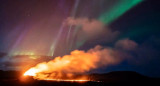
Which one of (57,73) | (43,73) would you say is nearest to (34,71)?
(43,73)

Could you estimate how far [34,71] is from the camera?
141125mm

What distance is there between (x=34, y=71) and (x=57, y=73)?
4229 centimetres

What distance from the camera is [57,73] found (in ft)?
584

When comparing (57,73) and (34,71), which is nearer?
(34,71)

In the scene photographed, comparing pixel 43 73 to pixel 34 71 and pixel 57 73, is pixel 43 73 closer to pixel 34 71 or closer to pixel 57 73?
pixel 34 71

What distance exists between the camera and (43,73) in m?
→ 145

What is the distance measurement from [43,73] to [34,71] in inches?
375

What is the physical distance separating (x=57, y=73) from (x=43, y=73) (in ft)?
116

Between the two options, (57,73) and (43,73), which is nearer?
(43,73)
